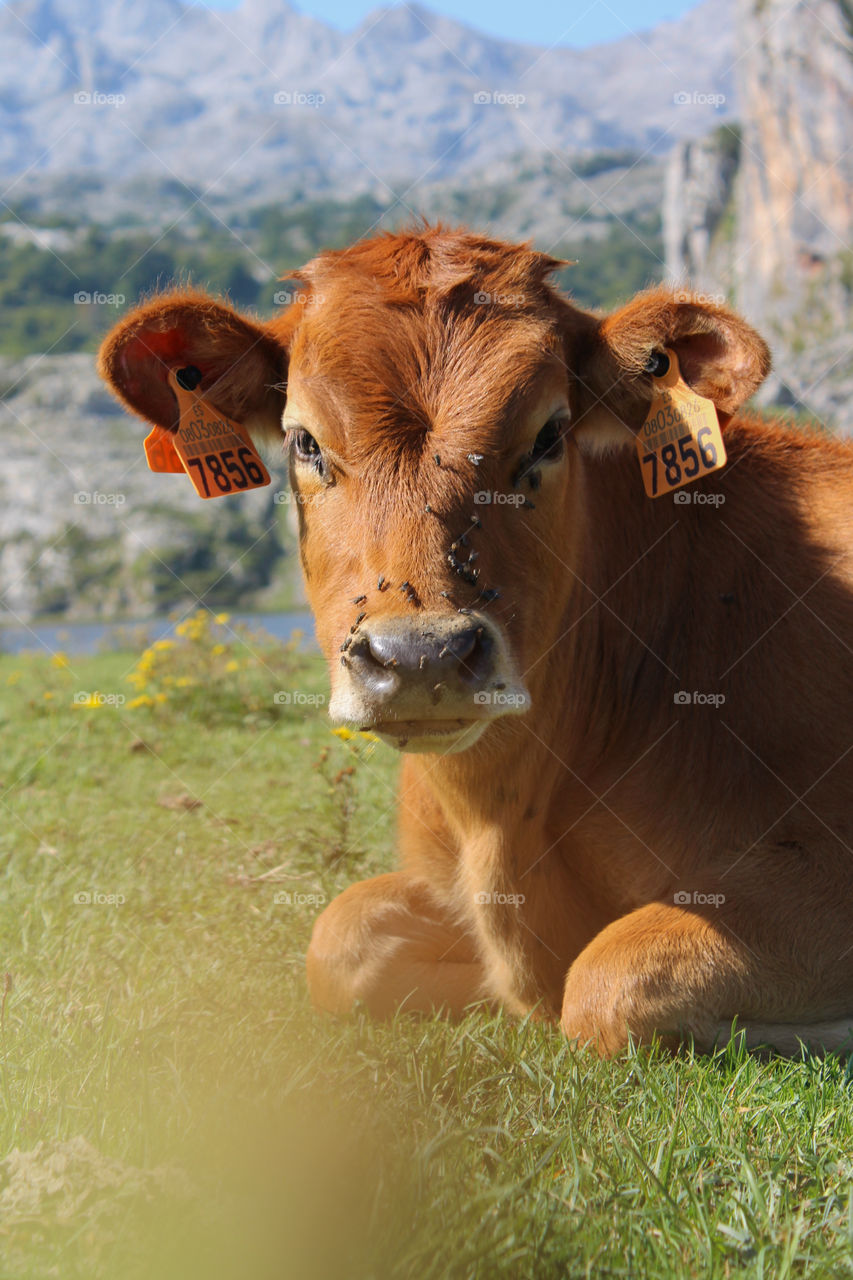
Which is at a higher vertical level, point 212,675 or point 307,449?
point 307,449

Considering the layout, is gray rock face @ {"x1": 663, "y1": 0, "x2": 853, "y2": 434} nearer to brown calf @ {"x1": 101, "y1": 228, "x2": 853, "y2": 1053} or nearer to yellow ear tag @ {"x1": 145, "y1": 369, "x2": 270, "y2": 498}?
brown calf @ {"x1": 101, "y1": 228, "x2": 853, "y2": 1053}

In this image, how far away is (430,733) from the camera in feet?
11.7

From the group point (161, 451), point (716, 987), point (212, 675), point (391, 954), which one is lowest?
point (391, 954)

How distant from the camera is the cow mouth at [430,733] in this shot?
3498 mm

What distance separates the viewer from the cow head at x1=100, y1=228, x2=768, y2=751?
11.4 ft

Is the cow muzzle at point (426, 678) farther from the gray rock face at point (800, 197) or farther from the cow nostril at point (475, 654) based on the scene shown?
the gray rock face at point (800, 197)

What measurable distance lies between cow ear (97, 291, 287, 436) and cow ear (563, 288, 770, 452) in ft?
4.34

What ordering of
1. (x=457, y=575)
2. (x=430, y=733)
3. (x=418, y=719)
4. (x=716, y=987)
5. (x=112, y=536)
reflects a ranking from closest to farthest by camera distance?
(x=418, y=719) < (x=430, y=733) < (x=457, y=575) < (x=716, y=987) < (x=112, y=536)

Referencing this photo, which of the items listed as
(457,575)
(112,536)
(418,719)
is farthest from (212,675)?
(112,536)

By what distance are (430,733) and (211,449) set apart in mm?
2072

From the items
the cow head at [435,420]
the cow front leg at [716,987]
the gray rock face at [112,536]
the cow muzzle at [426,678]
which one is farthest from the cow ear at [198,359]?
the gray rock face at [112,536]

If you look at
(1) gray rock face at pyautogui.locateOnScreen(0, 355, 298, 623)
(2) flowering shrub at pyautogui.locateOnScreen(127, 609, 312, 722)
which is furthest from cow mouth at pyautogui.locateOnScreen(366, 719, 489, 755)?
(1) gray rock face at pyautogui.locateOnScreen(0, 355, 298, 623)

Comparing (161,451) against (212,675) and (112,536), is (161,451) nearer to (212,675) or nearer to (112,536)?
(212,675)

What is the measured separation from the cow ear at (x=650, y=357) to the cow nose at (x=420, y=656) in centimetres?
168
